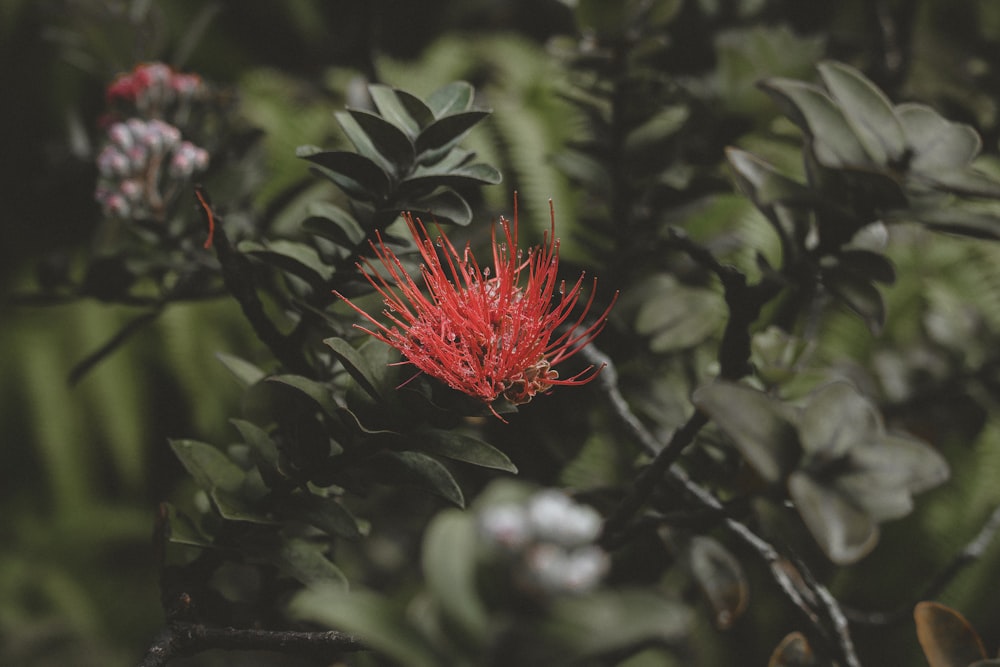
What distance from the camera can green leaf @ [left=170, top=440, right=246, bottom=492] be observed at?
43 centimetres

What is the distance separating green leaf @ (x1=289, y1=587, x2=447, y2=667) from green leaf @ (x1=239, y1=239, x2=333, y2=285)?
21cm

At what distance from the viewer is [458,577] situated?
0.25 m

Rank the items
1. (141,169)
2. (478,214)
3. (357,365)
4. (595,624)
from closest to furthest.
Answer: (595,624) → (357,365) → (141,169) → (478,214)

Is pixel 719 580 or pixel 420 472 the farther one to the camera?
pixel 719 580

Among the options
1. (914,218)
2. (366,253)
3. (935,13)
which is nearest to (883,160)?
(914,218)

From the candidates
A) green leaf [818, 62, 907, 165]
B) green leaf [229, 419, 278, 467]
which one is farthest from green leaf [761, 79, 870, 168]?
green leaf [229, 419, 278, 467]

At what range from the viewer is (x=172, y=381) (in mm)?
1820

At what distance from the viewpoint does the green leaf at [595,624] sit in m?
0.24

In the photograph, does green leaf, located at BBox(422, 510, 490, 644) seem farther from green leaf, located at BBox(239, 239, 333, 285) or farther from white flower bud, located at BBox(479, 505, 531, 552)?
green leaf, located at BBox(239, 239, 333, 285)

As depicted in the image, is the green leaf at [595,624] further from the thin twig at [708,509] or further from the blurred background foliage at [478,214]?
the blurred background foliage at [478,214]

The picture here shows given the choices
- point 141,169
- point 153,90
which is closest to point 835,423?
point 141,169

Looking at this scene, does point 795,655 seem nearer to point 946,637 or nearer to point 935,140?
point 946,637

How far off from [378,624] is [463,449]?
0.38 feet

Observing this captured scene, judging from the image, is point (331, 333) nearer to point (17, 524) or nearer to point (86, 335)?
point (86, 335)
